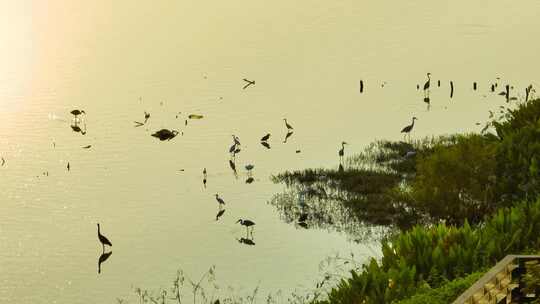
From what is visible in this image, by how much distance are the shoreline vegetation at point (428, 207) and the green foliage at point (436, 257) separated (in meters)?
0.02

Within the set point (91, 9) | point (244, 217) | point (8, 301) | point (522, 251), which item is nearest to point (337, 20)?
point (91, 9)

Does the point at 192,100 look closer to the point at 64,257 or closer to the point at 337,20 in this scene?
the point at 64,257

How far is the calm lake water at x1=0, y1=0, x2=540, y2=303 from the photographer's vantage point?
112 feet

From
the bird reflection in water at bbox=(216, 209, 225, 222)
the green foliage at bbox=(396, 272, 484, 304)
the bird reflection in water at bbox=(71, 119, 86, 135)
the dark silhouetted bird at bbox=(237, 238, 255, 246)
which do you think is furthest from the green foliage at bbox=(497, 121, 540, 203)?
→ the bird reflection in water at bbox=(71, 119, 86, 135)

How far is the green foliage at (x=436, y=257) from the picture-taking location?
1853 cm

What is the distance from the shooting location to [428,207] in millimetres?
32562

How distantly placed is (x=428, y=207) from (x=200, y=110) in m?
22.6

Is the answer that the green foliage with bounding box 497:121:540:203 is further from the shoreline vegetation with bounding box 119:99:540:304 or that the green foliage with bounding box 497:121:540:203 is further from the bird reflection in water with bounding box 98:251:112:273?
the bird reflection in water with bounding box 98:251:112:273

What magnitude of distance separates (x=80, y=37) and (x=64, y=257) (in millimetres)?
44888

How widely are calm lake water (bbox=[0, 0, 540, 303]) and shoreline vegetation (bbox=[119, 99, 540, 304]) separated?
4.07 ft

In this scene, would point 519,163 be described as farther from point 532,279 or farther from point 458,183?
point 532,279

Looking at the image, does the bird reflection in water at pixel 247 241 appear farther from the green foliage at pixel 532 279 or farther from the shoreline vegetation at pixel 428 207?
the green foliage at pixel 532 279

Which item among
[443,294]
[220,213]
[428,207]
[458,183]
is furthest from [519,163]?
[220,213]

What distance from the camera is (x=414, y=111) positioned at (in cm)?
5262
